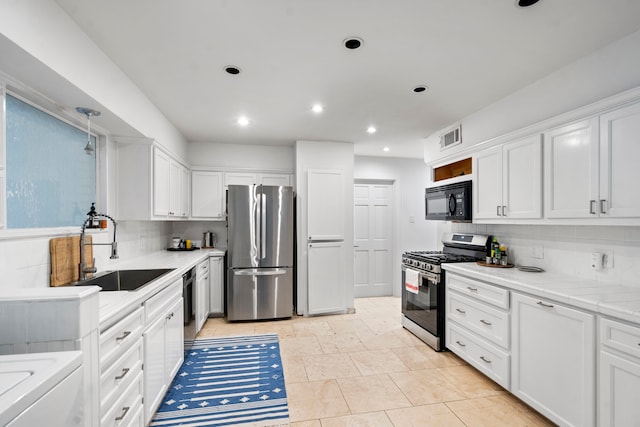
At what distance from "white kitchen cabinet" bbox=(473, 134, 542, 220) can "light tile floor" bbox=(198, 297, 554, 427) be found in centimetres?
148

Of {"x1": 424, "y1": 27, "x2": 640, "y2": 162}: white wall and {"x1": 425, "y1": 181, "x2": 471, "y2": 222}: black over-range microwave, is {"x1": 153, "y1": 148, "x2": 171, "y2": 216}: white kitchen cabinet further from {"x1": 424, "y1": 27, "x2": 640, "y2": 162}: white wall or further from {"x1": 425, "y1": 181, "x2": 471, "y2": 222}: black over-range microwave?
{"x1": 424, "y1": 27, "x2": 640, "y2": 162}: white wall

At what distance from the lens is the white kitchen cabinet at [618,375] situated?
1.49 meters

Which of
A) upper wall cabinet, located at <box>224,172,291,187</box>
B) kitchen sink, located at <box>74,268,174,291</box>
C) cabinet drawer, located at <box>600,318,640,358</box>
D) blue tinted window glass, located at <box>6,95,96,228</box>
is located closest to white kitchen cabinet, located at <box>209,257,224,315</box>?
upper wall cabinet, located at <box>224,172,291,187</box>

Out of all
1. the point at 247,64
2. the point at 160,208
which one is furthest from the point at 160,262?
the point at 247,64

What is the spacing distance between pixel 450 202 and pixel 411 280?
3.28 ft

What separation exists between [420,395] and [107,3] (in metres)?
3.26

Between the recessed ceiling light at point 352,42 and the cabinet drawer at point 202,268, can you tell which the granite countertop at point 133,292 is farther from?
the recessed ceiling light at point 352,42

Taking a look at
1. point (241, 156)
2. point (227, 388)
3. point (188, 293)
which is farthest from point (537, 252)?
point (241, 156)

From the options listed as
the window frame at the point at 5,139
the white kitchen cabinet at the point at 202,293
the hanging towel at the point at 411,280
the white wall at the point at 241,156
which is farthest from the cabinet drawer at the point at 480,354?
the window frame at the point at 5,139

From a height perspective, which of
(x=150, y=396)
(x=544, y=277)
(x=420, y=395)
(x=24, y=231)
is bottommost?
(x=420, y=395)

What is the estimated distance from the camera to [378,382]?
253 centimetres

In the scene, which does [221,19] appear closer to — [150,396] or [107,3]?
[107,3]

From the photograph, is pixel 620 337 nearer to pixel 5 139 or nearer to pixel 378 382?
pixel 378 382

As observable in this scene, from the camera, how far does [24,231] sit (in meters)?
1.72
